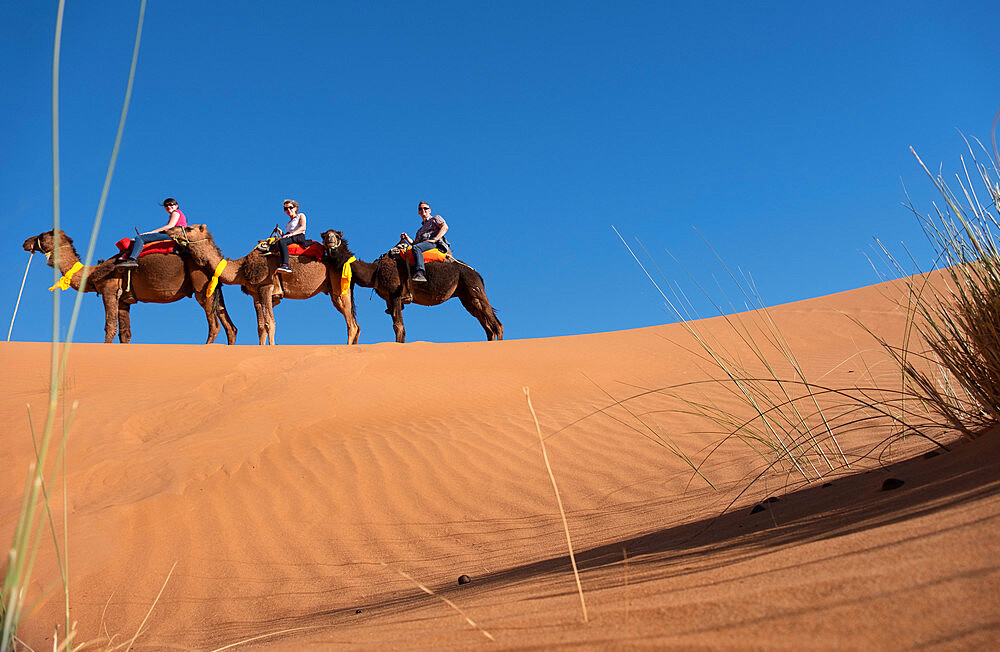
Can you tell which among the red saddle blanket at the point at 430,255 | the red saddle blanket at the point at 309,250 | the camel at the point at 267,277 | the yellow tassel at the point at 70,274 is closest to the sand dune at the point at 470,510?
the yellow tassel at the point at 70,274

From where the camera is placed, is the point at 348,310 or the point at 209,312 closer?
the point at 209,312

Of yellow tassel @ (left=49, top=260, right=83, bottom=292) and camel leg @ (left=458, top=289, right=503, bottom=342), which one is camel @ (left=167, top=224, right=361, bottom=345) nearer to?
yellow tassel @ (left=49, top=260, right=83, bottom=292)

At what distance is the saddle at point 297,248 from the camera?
13.8 m

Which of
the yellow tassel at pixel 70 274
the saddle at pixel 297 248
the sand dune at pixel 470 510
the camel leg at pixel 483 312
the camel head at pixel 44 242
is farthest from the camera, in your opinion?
the camel leg at pixel 483 312

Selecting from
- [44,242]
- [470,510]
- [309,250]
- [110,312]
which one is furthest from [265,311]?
[470,510]

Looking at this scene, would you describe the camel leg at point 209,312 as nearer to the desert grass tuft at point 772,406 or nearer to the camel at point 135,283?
the camel at point 135,283

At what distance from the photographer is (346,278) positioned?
46.7ft

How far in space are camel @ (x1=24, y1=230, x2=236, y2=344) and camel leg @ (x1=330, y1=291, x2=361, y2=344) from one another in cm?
246

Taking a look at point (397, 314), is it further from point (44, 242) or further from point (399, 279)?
point (44, 242)

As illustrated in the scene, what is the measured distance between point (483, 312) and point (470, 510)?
11.0 metres

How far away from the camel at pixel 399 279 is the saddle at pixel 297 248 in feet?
0.70

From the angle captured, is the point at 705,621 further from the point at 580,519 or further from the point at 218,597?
the point at 218,597

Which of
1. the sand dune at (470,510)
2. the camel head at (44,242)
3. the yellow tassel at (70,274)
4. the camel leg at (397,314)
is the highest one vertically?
the camel head at (44,242)

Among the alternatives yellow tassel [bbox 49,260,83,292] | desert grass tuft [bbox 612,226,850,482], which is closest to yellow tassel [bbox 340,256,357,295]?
yellow tassel [bbox 49,260,83,292]
